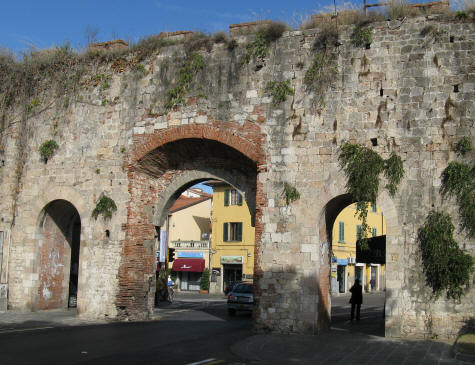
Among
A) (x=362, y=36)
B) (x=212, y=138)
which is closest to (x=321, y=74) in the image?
(x=362, y=36)

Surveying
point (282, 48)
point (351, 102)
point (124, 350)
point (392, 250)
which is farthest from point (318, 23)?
point (124, 350)

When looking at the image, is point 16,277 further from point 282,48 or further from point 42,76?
point 282,48

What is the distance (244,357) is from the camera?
979 centimetres

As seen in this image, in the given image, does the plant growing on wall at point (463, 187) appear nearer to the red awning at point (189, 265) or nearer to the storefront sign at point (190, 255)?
the red awning at point (189, 265)

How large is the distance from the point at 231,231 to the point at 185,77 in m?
25.0

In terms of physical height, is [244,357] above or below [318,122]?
below

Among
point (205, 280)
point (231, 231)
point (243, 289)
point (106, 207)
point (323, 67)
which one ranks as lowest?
point (205, 280)

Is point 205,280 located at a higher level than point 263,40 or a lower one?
lower

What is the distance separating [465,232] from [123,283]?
915 cm

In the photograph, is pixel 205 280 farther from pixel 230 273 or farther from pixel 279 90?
pixel 279 90

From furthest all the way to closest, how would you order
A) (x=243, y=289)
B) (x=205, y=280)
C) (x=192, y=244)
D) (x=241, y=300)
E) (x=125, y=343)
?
(x=192, y=244), (x=205, y=280), (x=243, y=289), (x=241, y=300), (x=125, y=343)

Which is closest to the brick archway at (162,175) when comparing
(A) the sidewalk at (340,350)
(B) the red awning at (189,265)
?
(A) the sidewalk at (340,350)

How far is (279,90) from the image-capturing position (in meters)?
14.2

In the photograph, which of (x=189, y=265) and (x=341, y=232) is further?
(x=189, y=265)
